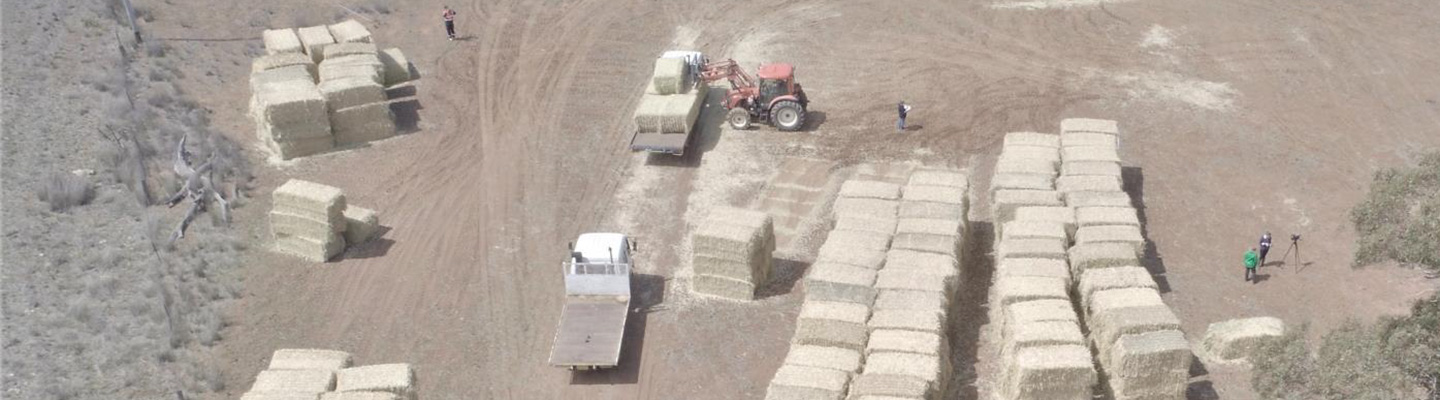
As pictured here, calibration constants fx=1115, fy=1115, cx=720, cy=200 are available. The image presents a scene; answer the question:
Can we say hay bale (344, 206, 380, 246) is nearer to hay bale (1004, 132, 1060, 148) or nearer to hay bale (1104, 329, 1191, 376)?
hay bale (1004, 132, 1060, 148)

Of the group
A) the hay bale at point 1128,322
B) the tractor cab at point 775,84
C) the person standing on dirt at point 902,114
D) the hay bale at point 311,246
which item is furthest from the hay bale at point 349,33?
the hay bale at point 1128,322

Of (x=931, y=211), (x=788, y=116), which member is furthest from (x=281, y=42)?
(x=931, y=211)

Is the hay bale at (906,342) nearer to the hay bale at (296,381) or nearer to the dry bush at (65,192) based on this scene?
the hay bale at (296,381)

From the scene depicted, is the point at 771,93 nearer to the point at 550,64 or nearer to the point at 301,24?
the point at 550,64

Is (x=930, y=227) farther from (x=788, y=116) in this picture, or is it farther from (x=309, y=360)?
(x=309, y=360)

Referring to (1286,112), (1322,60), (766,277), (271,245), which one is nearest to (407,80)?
(271,245)
